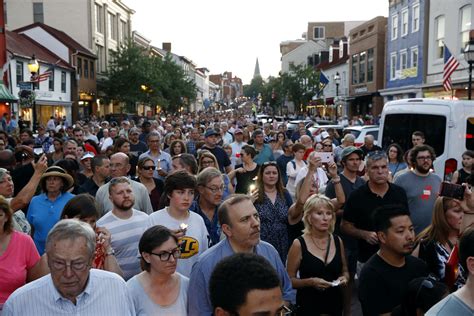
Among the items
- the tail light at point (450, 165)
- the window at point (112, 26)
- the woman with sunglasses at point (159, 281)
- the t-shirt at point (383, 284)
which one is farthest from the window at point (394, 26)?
the woman with sunglasses at point (159, 281)

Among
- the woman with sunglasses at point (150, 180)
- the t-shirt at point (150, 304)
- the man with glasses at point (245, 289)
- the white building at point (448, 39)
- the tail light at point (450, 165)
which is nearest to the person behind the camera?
the man with glasses at point (245, 289)

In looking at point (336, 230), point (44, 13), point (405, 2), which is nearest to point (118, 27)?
point (44, 13)

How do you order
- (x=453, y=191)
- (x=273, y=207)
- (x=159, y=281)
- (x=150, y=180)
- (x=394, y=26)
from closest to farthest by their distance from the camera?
(x=159, y=281)
(x=453, y=191)
(x=273, y=207)
(x=150, y=180)
(x=394, y=26)

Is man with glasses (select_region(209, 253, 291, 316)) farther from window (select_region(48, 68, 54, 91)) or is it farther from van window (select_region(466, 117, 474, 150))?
window (select_region(48, 68, 54, 91))

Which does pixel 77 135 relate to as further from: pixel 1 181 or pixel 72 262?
pixel 72 262

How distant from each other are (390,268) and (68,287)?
2347 millimetres

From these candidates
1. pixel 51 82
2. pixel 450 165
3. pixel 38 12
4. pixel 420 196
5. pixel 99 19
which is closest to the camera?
pixel 420 196

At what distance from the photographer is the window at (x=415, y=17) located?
1241 inches

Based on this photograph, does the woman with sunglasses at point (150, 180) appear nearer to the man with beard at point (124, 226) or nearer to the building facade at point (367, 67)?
the man with beard at point (124, 226)

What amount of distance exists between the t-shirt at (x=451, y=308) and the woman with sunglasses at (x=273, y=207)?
3179 millimetres

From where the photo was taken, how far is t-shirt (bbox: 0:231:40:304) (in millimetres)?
3973

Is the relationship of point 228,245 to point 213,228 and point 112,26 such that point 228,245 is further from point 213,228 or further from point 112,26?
point 112,26

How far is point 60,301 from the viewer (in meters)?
3.04

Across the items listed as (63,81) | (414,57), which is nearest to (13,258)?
(414,57)
